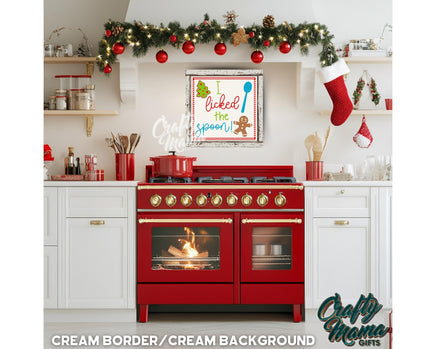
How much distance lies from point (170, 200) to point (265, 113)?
1.10 m

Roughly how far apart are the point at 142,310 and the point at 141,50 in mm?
1768

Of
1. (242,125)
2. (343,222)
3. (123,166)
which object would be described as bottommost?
(343,222)

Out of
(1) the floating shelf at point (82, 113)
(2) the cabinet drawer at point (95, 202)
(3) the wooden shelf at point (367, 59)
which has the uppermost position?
(3) the wooden shelf at point (367, 59)

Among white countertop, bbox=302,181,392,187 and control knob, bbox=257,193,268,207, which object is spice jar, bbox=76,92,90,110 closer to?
control knob, bbox=257,193,268,207

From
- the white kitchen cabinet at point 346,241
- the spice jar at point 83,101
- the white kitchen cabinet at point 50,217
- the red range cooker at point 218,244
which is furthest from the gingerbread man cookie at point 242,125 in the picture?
the white kitchen cabinet at point 50,217

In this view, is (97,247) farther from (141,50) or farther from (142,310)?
(141,50)

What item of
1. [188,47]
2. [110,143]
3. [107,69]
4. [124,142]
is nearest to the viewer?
[188,47]

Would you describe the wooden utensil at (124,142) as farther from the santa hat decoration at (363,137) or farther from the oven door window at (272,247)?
the santa hat decoration at (363,137)

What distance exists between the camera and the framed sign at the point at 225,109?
3.85 metres

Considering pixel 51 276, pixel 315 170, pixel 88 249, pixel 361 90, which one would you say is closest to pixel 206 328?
pixel 88 249

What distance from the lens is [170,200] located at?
129 inches

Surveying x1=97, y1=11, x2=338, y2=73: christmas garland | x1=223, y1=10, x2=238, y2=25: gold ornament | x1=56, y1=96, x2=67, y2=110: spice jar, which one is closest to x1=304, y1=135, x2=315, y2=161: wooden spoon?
x1=97, y1=11, x2=338, y2=73: christmas garland

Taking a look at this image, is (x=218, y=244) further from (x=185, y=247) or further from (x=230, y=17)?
(x=230, y=17)

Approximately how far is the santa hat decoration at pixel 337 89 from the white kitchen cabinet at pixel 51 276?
2118 mm
